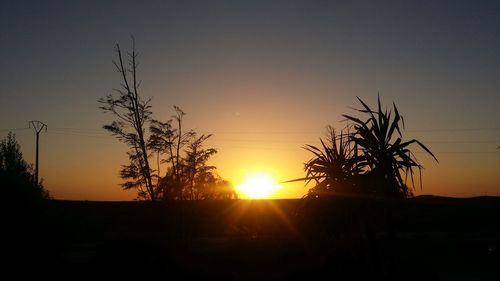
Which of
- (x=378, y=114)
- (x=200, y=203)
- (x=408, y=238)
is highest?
(x=378, y=114)

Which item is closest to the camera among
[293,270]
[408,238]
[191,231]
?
[293,270]

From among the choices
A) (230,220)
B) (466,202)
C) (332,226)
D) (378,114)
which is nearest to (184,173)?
(230,220)

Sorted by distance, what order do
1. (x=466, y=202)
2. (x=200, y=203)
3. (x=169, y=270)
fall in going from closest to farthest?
(x=169, y=270)
(x=200, y=203)
(x=466, y=202)

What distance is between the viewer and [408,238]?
4116cm

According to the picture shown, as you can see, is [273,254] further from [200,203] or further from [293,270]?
[200,203]

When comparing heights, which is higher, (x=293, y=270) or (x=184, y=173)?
(x=184, y=173)

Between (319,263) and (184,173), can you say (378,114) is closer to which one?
(319,263)

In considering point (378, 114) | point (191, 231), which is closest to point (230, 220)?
point (191, 231)

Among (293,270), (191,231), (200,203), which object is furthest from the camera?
(200,203)

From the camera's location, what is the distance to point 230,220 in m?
46.9

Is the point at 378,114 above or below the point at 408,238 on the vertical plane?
above

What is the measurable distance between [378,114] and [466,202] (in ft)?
203

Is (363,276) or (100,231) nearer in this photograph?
Answer: (363,276)

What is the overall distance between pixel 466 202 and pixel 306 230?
2313 inches
